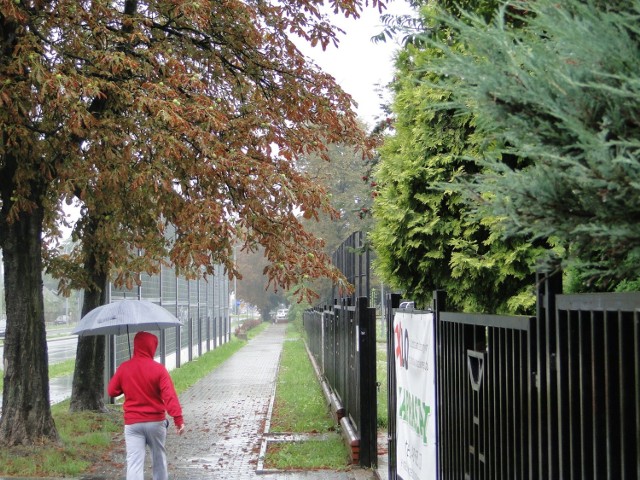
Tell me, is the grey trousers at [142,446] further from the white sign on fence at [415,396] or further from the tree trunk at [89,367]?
the tree trunk at [89,367]

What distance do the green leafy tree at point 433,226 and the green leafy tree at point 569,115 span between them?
5028 millimetres

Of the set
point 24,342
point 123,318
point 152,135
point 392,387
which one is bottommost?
point 392,387

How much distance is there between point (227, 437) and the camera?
13.7m

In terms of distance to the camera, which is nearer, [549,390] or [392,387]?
[549,390]

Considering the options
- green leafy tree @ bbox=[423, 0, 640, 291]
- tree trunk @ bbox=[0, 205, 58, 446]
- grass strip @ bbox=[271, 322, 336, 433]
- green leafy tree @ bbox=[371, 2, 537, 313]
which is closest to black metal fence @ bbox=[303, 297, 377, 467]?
green leafy tree @ bbox=[371, 2, 537, 313]

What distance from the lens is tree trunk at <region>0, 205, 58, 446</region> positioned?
37.6ft

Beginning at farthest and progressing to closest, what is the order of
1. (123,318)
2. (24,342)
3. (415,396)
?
(24,342) < (123,318) < (415,396)

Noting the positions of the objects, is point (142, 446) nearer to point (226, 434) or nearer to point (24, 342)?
point (24, 342)

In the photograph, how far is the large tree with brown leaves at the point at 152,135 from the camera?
10648mm

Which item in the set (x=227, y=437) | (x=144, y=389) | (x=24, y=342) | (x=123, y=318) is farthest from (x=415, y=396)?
(x=227, y=437)

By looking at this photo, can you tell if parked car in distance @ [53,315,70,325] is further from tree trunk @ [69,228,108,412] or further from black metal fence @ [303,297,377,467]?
black metal fence @ [303,297,377,467]

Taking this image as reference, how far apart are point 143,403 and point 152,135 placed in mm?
3875

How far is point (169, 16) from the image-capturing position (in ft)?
41.8

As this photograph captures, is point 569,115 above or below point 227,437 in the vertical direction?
above
